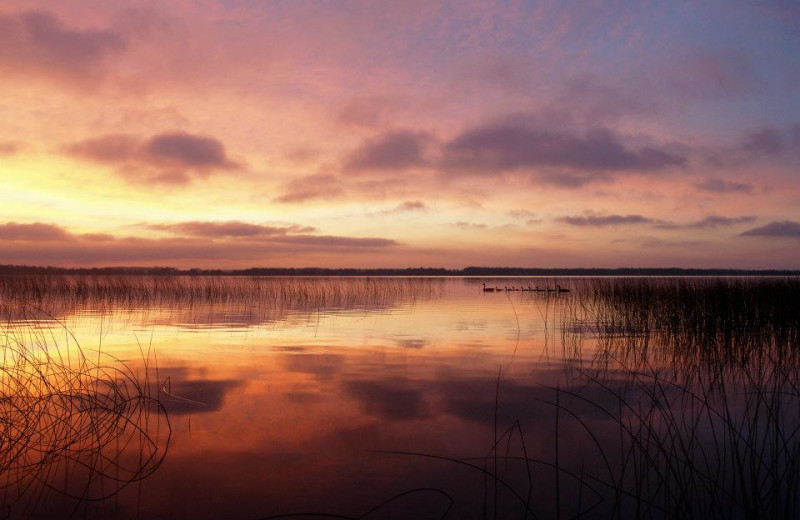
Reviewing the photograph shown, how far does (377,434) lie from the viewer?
473 cm

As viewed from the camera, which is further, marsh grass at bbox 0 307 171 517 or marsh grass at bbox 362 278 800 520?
marsh grass at bbox 0 307 171 517

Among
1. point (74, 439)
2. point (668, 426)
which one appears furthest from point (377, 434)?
point (74, 439)

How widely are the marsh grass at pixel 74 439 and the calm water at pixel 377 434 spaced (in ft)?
0.06

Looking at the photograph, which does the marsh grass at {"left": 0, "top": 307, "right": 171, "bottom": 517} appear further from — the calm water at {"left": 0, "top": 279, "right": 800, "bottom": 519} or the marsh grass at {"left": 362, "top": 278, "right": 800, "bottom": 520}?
the marsh grass at {"left": 362, "top": 278, "right": 800, "bottom": 520}

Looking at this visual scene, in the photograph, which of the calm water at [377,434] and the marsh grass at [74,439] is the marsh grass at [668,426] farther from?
the marsh grass at [74,439]

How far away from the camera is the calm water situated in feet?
11.3

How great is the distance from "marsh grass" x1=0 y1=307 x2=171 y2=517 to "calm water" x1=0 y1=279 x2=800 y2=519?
2cm

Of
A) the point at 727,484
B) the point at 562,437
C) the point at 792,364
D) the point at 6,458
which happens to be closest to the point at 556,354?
the point at 792,364

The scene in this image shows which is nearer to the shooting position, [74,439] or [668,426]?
[668,426]

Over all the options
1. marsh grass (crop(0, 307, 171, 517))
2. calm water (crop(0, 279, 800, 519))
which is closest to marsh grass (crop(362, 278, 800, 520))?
calm water (crop(0, 279, 800, 519))

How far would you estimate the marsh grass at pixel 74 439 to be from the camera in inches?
141

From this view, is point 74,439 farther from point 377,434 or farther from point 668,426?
point 668,426

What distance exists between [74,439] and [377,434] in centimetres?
236

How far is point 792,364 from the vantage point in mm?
7641
